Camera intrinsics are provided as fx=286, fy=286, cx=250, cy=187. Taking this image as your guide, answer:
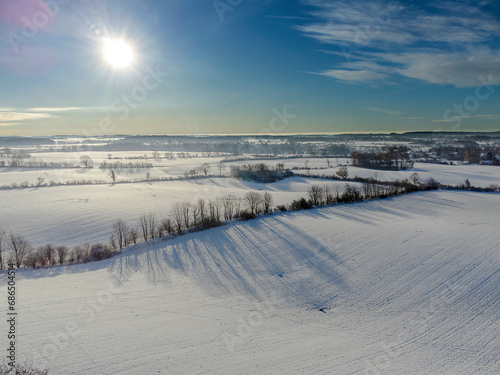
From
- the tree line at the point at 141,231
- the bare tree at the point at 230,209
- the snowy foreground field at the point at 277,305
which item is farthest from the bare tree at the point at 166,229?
the bare tree at the point at 230,209

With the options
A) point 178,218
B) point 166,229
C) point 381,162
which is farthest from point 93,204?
point 381,162

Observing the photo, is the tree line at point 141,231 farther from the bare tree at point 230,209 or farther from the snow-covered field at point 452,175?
the snow-covered field at point 452,175

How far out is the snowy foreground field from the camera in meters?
11.0

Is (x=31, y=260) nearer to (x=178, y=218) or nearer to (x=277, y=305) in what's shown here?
(x=178, y=218)

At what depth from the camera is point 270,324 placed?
1388 centimetres

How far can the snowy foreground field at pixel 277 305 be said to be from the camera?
10961 millimetres

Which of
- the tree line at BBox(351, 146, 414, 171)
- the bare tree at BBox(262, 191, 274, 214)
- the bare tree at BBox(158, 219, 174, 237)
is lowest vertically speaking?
the bare tree at BBox(158, 219, 174, 237)

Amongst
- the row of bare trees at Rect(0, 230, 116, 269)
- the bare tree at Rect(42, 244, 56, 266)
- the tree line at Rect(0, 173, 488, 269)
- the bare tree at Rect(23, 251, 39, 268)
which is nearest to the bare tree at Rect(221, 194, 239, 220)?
the tree line at Rect(0, 173, 488, 269)

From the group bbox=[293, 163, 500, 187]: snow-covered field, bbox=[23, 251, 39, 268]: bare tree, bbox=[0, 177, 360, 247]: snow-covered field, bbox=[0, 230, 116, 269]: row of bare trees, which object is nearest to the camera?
bbox=[23, 251, 39, 268]: bare tree

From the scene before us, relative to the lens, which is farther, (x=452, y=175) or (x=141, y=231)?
(x=452, y=175)

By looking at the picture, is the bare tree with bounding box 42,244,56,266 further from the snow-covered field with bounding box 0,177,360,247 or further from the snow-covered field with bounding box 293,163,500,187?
the snow-covered field with bounding box 293,163,500,187

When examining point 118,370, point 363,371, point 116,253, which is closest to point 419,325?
point 363,371

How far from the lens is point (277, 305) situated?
1594 cm

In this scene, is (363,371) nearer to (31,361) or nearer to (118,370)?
(118,370)
